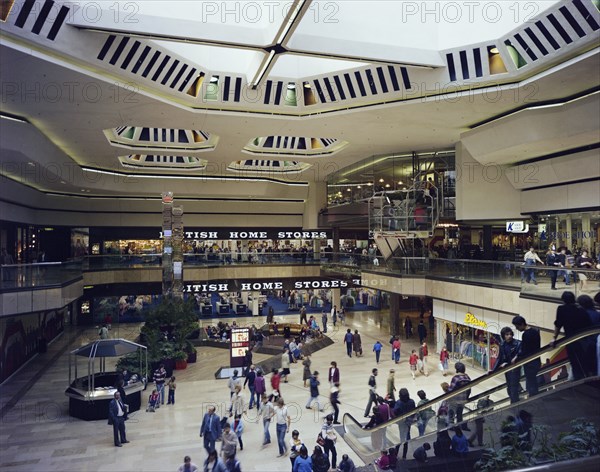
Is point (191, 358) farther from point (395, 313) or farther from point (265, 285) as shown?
point (395, 313)

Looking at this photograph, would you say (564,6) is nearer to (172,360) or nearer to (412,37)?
(412,37)

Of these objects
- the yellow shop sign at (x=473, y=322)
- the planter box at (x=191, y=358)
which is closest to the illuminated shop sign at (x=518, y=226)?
the yellow shop sign at (x=473, y=322)

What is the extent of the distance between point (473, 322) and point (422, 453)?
35.4 feet

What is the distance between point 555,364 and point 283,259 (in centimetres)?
2493

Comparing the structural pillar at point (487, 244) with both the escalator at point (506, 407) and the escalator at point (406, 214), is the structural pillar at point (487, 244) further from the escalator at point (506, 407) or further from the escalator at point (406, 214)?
the escalator at point (506, 407)

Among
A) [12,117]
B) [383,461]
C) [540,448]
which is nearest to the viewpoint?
[540,448]

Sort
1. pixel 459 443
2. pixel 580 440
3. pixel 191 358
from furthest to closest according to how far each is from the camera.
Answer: pixel 191 358 → pixel 459 443 → pixel 580 440

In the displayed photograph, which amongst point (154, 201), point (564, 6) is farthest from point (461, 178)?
point (154, 201)

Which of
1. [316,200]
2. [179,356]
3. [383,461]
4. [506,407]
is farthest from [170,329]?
[316,200]

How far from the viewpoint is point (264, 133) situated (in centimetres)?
1770

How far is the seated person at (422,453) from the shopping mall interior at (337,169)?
0.24 ft

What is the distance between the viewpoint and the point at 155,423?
11.9 metres

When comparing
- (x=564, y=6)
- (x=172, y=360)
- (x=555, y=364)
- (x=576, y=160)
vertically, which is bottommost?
(x=172, y=360)

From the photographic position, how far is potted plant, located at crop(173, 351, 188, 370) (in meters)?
17.3
